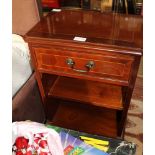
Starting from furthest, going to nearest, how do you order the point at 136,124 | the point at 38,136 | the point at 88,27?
the point at 136,124
the point at 88,27
the point at 38,136

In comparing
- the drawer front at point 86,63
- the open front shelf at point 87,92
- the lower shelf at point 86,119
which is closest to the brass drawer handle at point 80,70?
the drawer front at point 86,63

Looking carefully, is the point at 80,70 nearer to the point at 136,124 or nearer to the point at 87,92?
the point at 87,92

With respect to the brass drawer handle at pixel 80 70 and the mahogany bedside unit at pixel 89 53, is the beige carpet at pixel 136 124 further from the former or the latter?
the brass drawer handle at pixel 80 70

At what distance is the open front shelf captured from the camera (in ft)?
3.40

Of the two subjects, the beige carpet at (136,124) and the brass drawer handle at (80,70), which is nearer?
the brass drawer handle at (80,70)

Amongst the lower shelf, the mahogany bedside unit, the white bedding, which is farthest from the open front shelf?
the lower shelf

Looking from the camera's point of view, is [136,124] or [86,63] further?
[136,124]

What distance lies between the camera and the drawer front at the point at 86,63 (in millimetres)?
803

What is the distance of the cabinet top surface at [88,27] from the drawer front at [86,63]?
0.19ft

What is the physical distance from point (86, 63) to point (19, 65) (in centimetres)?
37

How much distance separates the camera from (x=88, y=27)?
0.89m

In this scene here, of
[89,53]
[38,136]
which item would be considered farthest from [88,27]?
[38,136]

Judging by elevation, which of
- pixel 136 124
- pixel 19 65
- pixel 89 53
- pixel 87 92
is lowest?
pixel 136 124
